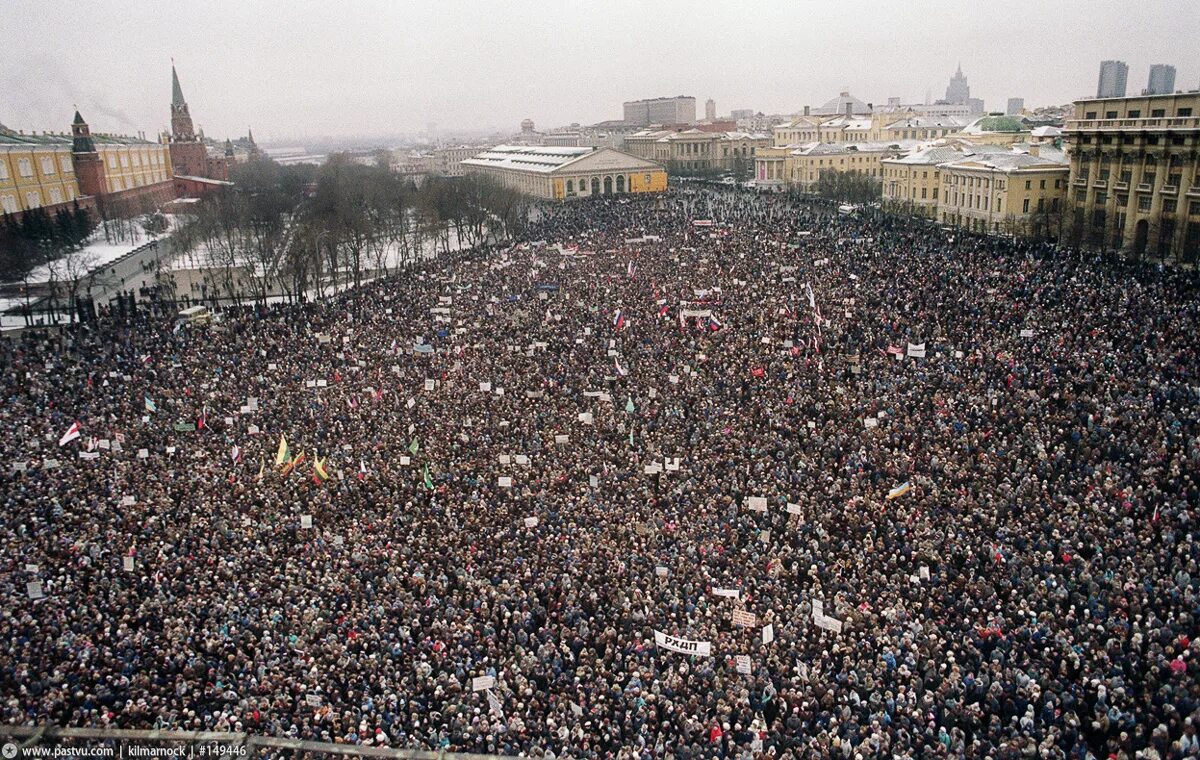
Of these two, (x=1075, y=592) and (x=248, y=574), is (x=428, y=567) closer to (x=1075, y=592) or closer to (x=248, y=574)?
(x=248, y=574)

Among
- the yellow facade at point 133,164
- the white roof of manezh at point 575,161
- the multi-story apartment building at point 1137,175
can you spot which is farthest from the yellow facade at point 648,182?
the multi-story apartment building at point 1137,175

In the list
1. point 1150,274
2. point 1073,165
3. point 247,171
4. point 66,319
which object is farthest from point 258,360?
point 247,171

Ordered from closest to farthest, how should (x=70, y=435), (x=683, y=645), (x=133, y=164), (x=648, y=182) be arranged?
(x=683, y=645)
(x=70, y=435)
(x=133, y=164)
(x=648, y=182)

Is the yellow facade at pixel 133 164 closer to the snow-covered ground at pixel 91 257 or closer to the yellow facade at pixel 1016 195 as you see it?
the snow-covered ground at pixel 91 257

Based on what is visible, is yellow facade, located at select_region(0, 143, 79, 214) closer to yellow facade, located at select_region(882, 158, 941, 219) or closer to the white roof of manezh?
the white roof of manezh

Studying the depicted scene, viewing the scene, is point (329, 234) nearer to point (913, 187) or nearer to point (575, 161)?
point (913, 187)

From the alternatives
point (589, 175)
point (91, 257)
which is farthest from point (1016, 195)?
point (91, 257)
